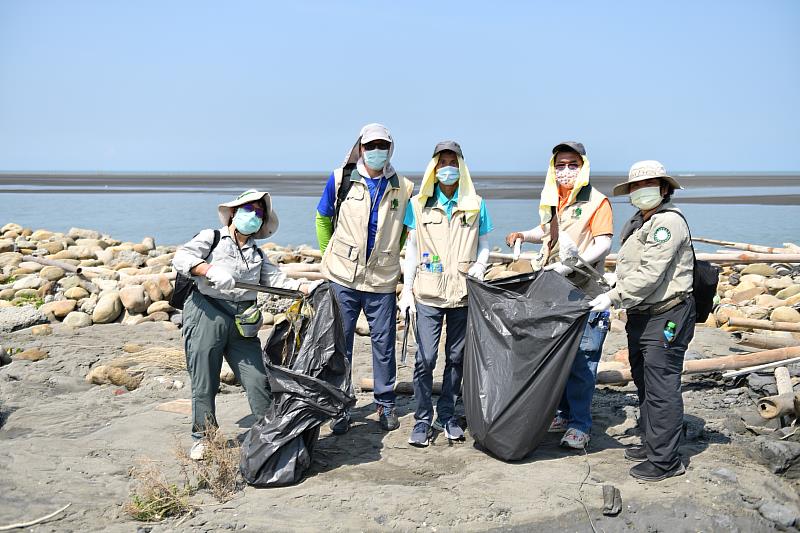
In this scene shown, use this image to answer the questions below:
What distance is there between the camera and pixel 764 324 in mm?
5828

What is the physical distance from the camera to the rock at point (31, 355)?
251 inches

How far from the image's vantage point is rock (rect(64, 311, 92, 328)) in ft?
25.7

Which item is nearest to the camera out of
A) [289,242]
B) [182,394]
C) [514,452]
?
[514,452]

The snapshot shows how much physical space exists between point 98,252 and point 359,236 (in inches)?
374

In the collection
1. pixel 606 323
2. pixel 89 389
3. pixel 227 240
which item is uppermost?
pixel 227 240

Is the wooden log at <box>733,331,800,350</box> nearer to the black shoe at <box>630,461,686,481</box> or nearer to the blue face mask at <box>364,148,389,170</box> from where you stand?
the black shoe at <box>630,461,686,481</box>

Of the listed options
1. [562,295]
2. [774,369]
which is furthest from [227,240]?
[774,369]

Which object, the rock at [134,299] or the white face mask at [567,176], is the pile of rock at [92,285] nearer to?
the rock at [134,299]

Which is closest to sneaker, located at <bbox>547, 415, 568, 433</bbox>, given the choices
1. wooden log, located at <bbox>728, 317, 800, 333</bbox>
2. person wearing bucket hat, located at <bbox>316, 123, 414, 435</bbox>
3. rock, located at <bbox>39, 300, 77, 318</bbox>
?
person wearing bucket hat, located at <bbox>316, 123, 414, 435</bbox>

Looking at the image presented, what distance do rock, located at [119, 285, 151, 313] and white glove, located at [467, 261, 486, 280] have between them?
5359 millimetres

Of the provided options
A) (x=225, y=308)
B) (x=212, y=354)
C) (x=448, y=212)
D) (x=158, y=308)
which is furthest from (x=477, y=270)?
(x=158, y=308)

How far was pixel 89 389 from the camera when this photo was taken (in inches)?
225

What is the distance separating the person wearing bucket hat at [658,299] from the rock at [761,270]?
25.7ft

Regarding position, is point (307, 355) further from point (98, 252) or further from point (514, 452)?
point (98, 252)
